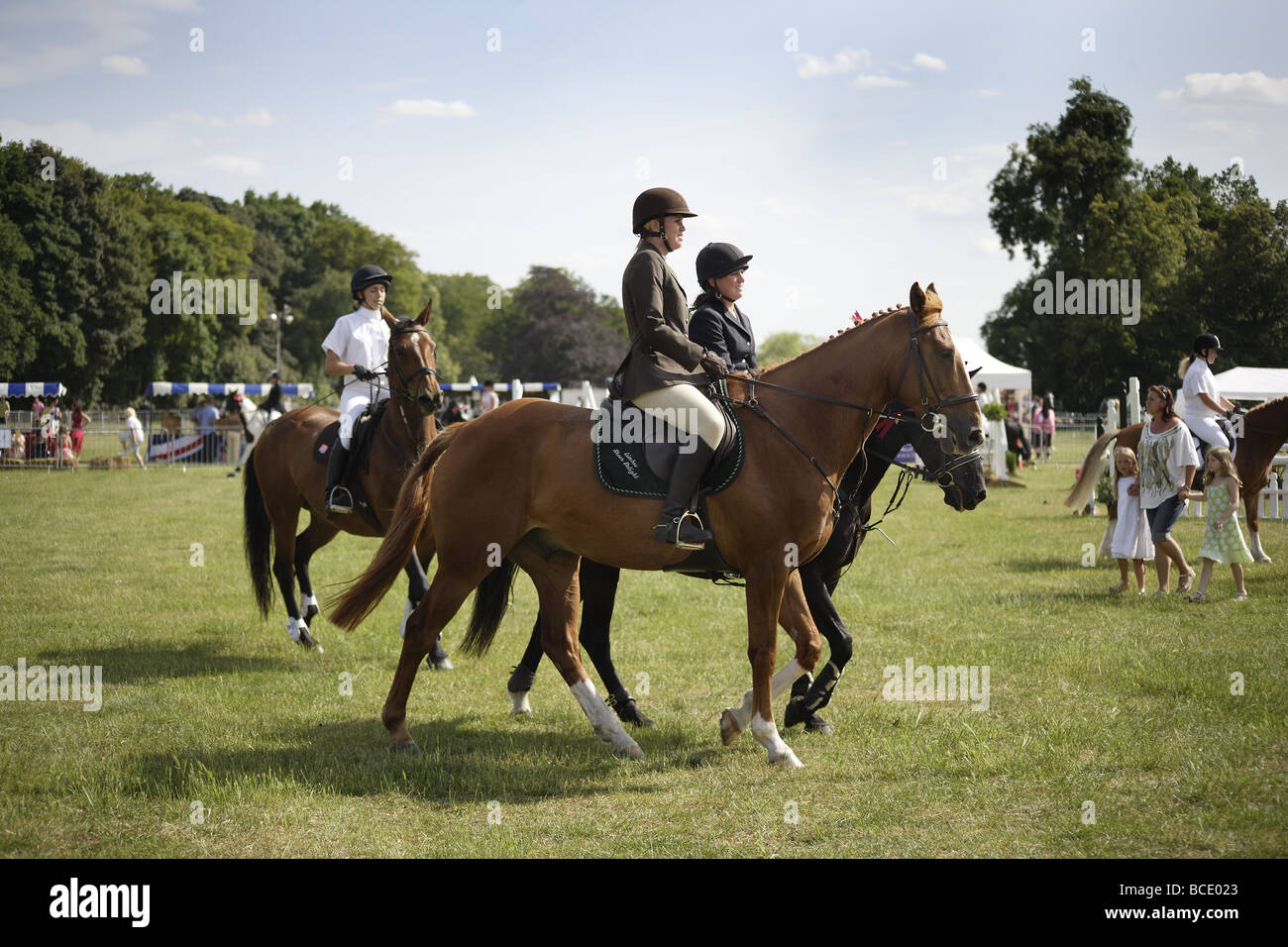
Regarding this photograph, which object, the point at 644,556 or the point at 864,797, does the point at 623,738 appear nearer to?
the point at 644,556

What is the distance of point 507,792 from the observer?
5.72 m

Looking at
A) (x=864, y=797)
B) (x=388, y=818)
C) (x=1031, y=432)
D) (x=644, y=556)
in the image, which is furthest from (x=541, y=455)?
(x=1031, y=432)

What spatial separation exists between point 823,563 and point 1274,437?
9.37 meters

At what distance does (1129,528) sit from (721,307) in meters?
6.82

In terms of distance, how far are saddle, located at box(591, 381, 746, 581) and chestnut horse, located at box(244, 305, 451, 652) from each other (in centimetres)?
261

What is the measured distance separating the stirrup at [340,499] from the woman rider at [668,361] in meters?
3.85

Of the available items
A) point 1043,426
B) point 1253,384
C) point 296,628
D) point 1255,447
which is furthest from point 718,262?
point 1043,426

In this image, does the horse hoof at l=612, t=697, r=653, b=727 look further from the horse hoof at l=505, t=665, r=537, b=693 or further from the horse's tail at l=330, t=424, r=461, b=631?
the horse's tail at l=330, t=424, r=461, b=631

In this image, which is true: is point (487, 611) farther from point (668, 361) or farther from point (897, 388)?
point (897, 388)

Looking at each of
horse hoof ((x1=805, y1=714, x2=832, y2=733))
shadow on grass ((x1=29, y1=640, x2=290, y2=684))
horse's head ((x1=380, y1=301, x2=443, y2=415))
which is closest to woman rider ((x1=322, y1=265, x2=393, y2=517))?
horse's head ((x1=380, y1=301, x2=443, y2=415))

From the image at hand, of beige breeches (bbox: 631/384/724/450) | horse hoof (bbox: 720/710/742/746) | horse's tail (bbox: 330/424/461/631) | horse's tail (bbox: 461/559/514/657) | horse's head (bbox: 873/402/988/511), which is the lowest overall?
horse hoof (bbox: 720/710/742/746)

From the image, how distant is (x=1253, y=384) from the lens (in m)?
27.6

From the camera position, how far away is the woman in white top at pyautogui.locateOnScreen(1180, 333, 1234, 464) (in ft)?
41.6

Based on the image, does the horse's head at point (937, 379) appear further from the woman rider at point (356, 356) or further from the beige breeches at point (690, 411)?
the woman rider at point (356, 356)
